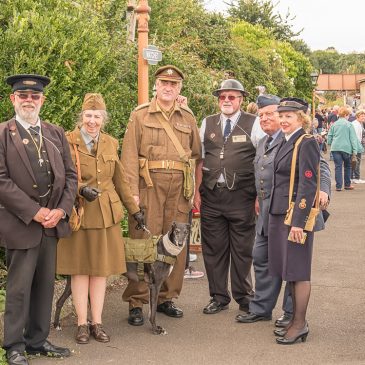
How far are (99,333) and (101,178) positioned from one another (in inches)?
49.7

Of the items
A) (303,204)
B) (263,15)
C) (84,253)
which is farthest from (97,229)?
(263,15)

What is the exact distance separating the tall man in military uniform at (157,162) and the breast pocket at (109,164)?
34 centimetres

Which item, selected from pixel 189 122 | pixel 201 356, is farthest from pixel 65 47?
pixel 201 356

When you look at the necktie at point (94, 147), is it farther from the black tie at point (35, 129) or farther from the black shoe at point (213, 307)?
the black shoe at point (213, 307)

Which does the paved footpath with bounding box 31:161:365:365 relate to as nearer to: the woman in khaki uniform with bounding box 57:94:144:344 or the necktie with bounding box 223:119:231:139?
the woman in khaki uniform with bounding box 57:94:144:344

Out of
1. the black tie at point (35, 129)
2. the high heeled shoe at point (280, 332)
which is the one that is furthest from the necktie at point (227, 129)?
the black tie at point (35, 129)

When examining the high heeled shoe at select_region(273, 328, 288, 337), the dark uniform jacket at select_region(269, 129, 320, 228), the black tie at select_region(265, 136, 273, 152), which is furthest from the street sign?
the high heeled shoe at select_region(273, 328, 288, 337)

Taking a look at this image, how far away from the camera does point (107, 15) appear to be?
48.4 feet

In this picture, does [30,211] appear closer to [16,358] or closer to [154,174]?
[16,358]

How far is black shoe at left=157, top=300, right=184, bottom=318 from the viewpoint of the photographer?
664cm

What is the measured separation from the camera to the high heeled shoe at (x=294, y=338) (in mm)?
5762

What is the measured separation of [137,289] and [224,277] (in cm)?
91

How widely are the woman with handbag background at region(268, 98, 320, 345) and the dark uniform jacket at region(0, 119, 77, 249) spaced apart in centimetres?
174

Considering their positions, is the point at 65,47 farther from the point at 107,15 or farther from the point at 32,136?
the point at 107,15
